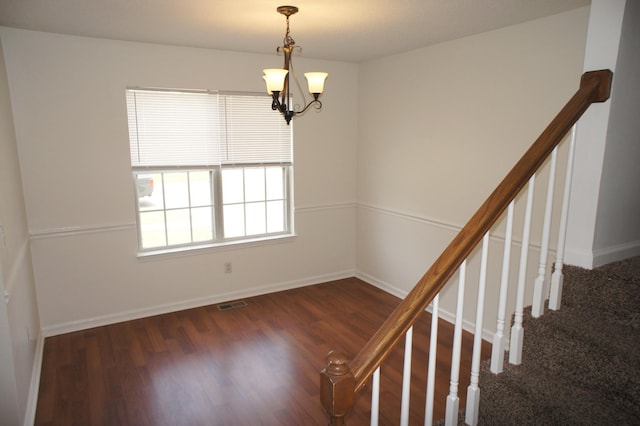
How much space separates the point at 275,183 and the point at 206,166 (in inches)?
32.8

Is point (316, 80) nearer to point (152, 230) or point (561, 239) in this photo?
point (561, 239)

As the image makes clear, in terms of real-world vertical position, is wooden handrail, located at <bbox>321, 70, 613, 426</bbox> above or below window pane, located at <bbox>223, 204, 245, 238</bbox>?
above

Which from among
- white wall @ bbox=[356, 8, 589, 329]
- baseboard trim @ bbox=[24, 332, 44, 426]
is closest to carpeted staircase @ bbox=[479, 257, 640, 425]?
white wall @ bbox=[356, 8, 589, 329]

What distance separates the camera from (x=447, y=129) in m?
3.86

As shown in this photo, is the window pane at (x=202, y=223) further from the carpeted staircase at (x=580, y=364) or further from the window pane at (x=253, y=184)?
the carpeted staircase at (x=580, y=364)

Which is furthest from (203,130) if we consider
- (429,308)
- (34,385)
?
(429,308)

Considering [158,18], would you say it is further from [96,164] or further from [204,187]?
[204,187]

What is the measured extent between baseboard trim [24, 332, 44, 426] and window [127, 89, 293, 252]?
1.15 metres

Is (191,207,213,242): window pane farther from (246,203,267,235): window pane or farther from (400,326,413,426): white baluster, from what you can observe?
(400,326,413,426): white baluster

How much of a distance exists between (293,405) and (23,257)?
2.22 m

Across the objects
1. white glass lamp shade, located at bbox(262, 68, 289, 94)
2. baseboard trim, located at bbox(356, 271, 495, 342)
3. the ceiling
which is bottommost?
baseboard trim, located at bbox(356, 271, 495, 342)

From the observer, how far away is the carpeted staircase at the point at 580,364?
58.9 inches

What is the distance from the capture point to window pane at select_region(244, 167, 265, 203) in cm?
457

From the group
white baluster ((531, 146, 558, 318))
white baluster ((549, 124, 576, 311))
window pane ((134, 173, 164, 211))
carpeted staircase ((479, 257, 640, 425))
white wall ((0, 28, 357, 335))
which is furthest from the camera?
window pane ((134, 173, 164, 211))
